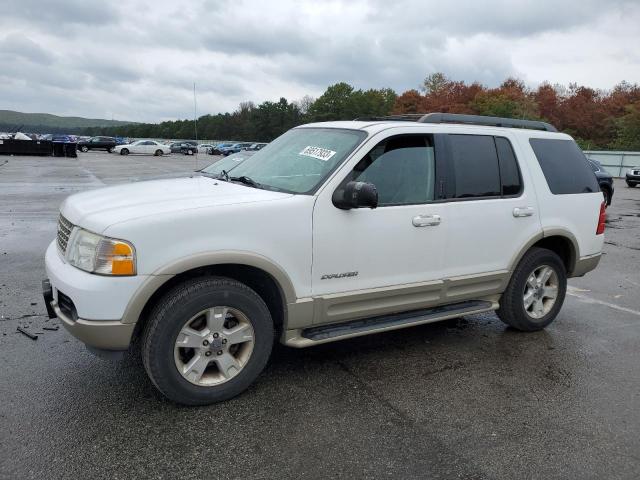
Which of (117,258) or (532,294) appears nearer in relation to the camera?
(117,258)

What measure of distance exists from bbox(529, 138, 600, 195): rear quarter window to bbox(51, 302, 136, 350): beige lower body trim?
3938 millimetres

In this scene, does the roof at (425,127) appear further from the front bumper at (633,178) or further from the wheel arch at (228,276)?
the front bumper at (633,178)

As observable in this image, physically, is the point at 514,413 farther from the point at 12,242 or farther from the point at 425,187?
the point at 12,242

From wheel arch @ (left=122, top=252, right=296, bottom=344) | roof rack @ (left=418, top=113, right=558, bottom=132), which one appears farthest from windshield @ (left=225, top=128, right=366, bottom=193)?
roof rack @ (left=418, top=113, right=558, bottom=132)

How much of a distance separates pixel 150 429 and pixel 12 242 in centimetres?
658

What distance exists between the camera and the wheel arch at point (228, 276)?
321 cm

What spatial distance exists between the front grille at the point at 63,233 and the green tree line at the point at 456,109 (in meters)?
34.1

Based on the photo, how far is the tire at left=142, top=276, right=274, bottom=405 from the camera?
10.8 feet

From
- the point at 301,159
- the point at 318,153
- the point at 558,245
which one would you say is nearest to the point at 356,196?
the point at 318,153

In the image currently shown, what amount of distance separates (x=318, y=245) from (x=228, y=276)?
2.15ft

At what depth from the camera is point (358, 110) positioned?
360 ft

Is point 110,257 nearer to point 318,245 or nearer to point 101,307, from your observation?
point 101,307

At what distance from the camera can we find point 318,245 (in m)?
3.71

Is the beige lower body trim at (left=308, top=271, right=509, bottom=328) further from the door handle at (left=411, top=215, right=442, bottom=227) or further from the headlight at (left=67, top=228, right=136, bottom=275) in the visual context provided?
the headlight at (left=67, top=228, right=136, bottom=275)
